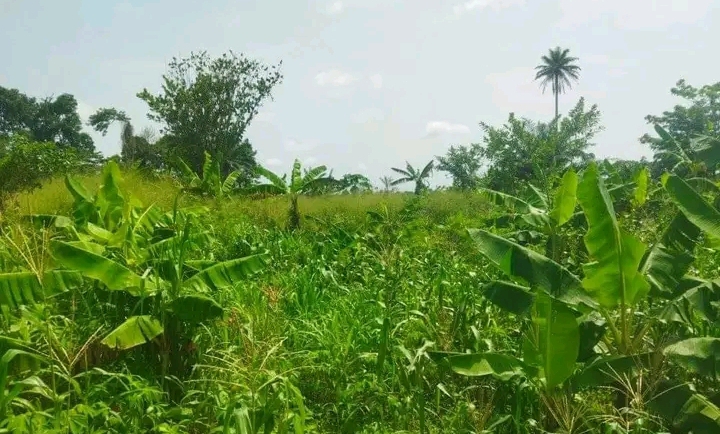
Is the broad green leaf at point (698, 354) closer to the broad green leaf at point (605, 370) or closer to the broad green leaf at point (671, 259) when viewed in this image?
the broad green leaf at point (605, 370)

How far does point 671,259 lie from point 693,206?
1.36 ft

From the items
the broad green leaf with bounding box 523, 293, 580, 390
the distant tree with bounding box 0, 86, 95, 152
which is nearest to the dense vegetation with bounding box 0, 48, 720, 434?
the broad green leaf with bounding box 523, 293, 580, 390

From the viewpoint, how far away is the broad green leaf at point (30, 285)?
3846mm

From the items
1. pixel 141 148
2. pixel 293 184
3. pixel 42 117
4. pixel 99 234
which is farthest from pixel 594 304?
pixel 42 117

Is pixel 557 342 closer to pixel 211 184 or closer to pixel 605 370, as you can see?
pixel 605 370

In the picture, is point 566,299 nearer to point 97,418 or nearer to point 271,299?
point 271,299

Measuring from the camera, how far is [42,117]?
4338 centimetres

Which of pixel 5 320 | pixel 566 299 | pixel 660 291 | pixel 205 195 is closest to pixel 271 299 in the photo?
pixel 5 320

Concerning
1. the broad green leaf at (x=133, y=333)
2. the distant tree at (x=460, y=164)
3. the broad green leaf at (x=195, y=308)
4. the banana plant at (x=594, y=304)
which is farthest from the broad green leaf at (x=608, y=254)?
the distant tree at (x=460, y=164)

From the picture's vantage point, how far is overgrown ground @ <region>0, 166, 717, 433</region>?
10.4 ft

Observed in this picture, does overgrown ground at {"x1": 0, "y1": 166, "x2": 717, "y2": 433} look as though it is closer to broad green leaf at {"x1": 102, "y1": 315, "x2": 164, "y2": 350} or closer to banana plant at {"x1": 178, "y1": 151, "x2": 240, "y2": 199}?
broad green leaf at {"x1": 102, "y1": 315, "x2": 164, "y2": 350}

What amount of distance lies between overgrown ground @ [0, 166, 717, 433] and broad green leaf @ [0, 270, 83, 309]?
0.06 m

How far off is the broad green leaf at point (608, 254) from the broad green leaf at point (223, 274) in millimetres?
2396

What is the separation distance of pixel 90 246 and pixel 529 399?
3237mm
